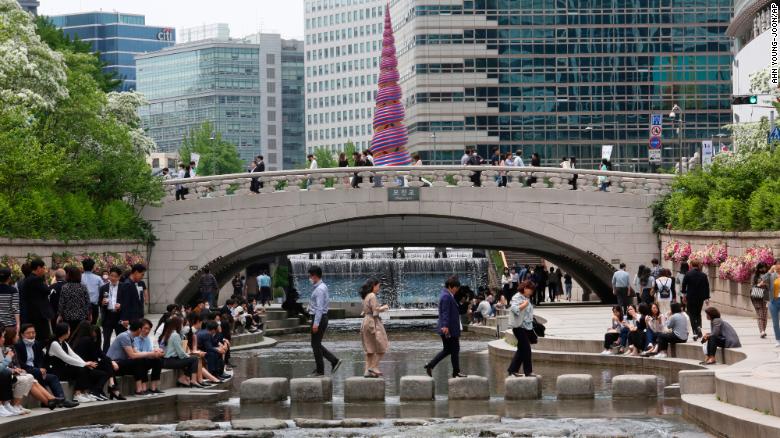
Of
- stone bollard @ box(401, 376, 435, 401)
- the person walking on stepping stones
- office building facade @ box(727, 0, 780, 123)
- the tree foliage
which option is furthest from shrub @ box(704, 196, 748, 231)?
office building facade @ box(727, 0, 780, 123)

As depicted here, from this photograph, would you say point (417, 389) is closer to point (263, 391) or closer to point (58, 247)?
point (263, 391)

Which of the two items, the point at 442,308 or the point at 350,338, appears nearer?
the point at 442,308

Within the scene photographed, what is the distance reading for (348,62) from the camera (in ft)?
641

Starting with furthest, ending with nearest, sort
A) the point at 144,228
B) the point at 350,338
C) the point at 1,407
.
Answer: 1. the point at 144,228
2. the point at 350,338
3. the point at 1,407

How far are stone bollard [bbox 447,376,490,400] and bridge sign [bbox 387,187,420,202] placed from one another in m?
27.3

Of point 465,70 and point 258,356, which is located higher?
point 465,70

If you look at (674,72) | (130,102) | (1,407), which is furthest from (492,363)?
(674,72)

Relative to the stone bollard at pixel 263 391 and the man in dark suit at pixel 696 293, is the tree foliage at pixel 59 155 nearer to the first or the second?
the stone bollard at pixel 263 391

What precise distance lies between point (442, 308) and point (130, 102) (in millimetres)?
35302

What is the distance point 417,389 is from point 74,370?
4.85 meters

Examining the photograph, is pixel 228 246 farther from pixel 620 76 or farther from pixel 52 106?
pixel 620 76

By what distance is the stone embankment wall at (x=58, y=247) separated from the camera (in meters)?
38.0

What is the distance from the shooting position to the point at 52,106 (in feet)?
149

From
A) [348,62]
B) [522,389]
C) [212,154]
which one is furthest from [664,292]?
[348,62]
